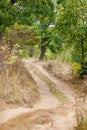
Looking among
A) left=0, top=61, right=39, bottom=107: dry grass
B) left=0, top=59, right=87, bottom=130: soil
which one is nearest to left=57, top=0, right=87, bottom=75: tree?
left=0, top=59, right=87, bottom=130: soil

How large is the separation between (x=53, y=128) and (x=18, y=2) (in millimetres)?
11990

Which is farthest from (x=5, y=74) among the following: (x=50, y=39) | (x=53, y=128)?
(x=50, y=39)

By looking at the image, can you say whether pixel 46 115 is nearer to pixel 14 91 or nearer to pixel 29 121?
pixel 29 121

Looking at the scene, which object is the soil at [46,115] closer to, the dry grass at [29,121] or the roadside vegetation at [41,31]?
the dry grass at [29,121]

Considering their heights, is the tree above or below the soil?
above

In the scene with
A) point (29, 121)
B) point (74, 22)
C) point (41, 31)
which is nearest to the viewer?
point (29, 121)

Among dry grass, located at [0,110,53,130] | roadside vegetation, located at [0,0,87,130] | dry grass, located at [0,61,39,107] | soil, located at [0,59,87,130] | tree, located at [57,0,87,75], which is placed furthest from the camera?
tree, located at [57,0,87,75]

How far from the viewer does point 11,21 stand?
23.0 meters

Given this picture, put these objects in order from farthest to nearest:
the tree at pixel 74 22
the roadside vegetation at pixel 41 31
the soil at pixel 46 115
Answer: the tree at pixel 74 22
the roadside vegetation at pixel 41 31
the soil at pixel 46 115

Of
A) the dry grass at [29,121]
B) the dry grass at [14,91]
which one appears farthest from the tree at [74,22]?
the dry grass at [29,121]

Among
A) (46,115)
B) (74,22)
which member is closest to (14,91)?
(46,115)

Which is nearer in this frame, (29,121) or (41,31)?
(29,121)

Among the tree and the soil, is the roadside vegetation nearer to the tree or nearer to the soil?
the tree

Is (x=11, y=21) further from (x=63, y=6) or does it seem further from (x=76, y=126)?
(x=76, y=126)
